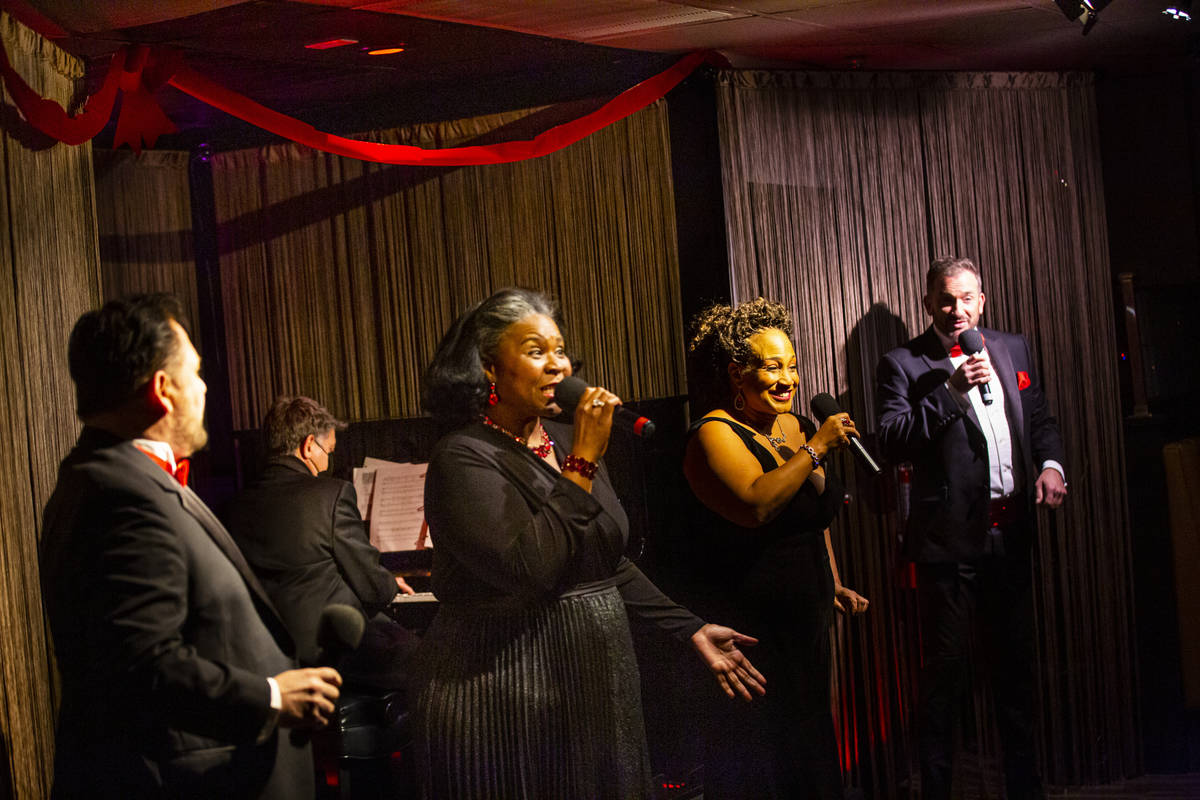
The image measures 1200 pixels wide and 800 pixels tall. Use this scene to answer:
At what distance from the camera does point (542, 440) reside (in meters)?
2.67

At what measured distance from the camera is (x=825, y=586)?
3422mm

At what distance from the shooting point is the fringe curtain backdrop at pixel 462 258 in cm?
432

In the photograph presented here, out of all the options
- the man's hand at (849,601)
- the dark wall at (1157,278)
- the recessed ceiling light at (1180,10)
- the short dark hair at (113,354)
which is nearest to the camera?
the short dark hair at (113,354)

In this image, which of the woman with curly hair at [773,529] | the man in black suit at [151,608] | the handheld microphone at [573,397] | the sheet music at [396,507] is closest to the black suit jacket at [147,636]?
the man in black suit at [151,608]

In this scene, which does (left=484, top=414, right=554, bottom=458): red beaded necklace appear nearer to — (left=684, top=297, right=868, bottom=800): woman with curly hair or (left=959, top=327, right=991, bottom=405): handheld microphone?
(left=684, top=297, right=868, bottom=800): woman with curly hair

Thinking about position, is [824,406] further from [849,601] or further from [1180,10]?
[1180,10]

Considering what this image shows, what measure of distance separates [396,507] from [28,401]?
201 centimetres

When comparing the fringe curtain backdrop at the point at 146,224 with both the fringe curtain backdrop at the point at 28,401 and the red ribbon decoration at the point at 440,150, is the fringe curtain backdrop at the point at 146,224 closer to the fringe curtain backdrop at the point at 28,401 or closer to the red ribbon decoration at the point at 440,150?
the red ribbon decoration at the point at 440,150

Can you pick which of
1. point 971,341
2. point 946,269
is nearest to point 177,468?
point 971,341

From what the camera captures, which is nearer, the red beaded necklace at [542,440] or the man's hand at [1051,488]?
the red beaded necklace at [542,440]

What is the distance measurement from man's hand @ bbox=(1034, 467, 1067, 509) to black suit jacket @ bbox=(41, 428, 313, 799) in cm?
301

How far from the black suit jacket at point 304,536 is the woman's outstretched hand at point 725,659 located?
0.98m

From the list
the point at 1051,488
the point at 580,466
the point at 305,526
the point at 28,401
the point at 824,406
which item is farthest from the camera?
the point at 1051,488

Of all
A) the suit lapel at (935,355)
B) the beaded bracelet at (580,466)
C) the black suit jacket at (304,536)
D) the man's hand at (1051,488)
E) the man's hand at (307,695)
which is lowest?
the man's hand at (307,695)
